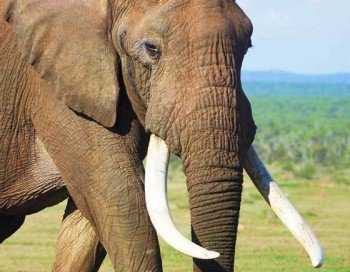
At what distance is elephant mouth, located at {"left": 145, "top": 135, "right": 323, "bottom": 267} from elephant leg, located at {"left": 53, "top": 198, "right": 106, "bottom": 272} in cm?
99

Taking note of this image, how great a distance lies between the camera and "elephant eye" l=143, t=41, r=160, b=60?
6.05 metres

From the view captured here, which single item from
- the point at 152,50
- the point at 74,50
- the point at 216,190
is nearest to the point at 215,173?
the point at 216,190

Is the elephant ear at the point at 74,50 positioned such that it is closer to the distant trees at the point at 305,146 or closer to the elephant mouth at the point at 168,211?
the elephant mouth at the point at 168,211

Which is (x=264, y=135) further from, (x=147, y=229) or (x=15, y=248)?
(x=147, y=229)

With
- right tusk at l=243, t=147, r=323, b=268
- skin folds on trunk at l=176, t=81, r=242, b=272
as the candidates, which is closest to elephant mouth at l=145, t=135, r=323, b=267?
right tusk at l=243, t=147, r=323, b=268

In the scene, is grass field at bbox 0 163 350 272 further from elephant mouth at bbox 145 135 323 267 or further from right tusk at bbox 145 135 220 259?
right tusk at bbox 145 135 220 259

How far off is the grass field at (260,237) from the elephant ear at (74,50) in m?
4.56

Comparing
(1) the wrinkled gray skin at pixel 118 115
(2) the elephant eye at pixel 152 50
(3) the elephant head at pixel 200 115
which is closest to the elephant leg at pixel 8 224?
(1) the wrinkled gray skin at pixel 118 115

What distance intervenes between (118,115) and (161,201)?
23.9 inches

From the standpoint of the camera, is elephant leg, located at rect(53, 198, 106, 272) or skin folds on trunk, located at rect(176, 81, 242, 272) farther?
elephant leg, located at rect(53, 198, 106, 272)

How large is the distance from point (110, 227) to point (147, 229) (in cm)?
16

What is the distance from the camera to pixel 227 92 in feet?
19.1

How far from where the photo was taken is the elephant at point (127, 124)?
19.0ft

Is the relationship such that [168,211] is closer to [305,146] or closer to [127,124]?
[127,124]
